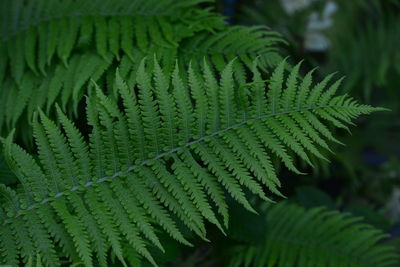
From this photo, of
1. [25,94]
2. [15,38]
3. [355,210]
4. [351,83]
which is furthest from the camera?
[351,83]

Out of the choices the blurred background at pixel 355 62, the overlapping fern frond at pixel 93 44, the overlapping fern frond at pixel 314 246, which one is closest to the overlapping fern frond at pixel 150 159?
the overlapping fern frond at pixel 93 44

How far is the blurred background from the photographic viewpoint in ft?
7.59

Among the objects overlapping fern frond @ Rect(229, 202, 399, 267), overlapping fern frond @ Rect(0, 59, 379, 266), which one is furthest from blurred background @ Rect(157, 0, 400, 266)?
overlapping fern frond @ Rect(0, 59, 379, 266)

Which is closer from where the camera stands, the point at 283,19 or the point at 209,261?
the point at 209,261

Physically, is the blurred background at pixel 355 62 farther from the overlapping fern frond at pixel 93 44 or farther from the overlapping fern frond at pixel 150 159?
the overlapping fern frond at pixel 150 159

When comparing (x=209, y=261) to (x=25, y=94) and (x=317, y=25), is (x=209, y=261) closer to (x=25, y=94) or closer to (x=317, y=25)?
(x=25, y=94)

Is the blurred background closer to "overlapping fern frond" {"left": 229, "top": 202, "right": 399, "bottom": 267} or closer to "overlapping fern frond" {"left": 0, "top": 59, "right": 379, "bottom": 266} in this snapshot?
"overlapping fern frond" {"left": 229, "top": 202, "right": 399, "bottom": 267}

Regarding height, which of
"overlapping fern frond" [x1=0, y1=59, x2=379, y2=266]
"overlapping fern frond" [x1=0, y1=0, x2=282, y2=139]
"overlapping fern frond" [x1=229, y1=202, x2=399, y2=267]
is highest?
"overlapping fern frond" [x1=0, y1=0, x2=282, y2=139]

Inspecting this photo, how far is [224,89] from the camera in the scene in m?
1.12

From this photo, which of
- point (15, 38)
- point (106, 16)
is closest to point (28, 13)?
point (15, 38)

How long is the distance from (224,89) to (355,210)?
1.01 m

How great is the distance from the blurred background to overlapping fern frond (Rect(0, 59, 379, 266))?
1.05m

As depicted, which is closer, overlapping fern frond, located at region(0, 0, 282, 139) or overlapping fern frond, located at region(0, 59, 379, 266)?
overlapping fern frond, located at region(0, 59, 379, 266)

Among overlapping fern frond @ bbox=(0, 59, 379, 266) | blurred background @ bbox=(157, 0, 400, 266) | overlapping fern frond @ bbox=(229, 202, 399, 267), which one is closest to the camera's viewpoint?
overlapping fern frond @ bbox=(0, 59, 379, 266)
